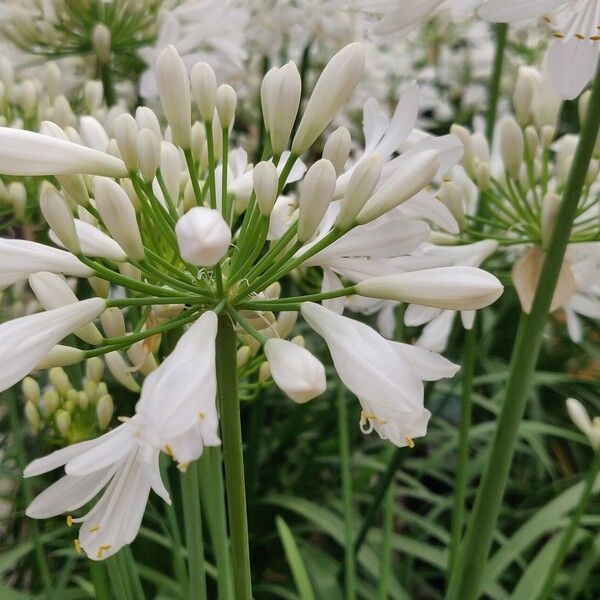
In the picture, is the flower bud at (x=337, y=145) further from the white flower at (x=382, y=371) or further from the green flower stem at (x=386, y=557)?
the green flower stem at (x=386, y=557)

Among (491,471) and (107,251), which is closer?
(107,251)

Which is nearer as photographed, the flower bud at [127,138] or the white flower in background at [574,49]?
the flower bud at [127,138]

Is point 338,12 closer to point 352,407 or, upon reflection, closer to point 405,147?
point 352,407

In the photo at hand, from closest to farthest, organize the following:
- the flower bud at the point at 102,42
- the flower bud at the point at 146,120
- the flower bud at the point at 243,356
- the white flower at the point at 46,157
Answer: the white flower at the point at 46,157
the flower bud at the point at 146,120
the flower bud at the point at 243,356
the flower bud at the point at 102,42

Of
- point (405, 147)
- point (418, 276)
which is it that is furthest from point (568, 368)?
point (418, 276)

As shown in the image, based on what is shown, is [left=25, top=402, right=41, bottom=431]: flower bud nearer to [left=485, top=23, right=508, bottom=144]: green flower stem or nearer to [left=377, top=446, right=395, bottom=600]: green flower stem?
[left=377, top=446, right=395, bottom=600]: green flower stem

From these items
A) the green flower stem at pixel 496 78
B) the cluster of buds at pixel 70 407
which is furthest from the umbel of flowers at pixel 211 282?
the green flower stem at pixel 496 78

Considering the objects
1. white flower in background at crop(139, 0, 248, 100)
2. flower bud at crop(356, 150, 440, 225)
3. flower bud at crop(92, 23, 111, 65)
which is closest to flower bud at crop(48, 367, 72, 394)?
flower bud at crop(356, 150, 440, 225)

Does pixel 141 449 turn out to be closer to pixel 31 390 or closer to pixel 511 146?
pixel 31 390
